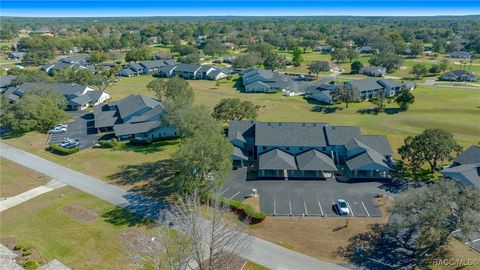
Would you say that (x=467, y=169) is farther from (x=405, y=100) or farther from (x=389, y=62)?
(x=389, y=62)

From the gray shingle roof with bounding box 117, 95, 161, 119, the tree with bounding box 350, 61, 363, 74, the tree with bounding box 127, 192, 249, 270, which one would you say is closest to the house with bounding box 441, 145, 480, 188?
the tree with bounding box 127, 192, 249, 270

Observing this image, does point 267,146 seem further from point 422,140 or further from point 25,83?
point 25,83

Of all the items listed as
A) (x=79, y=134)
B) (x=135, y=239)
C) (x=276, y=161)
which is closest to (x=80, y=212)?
(x=135, y=239)

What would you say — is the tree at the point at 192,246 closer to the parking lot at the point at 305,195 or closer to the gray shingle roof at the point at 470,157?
the parking lot at the point at 305,195

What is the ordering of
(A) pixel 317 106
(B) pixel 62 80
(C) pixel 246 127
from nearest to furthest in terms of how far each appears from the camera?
(C) pixel 246 127, (A) pixel 317 106, (B) pixel 62 80

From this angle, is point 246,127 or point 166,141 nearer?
point 246,127

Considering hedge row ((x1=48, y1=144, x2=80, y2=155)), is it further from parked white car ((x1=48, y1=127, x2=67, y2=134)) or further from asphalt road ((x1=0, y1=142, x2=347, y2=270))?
parked white car ((x1=48, y1=127, x2=67, y2=134))

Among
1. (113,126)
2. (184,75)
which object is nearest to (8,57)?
(184,75)

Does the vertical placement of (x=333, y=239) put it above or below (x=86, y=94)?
below
